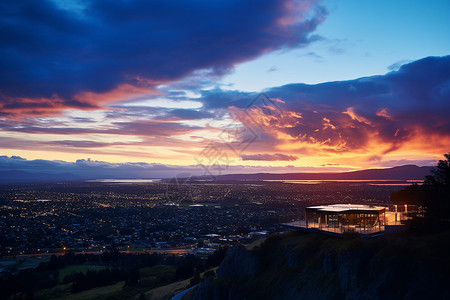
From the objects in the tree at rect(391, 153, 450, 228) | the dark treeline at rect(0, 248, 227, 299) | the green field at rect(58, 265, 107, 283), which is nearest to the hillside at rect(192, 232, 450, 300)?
the tree at rect(391, 153, 450, 228)

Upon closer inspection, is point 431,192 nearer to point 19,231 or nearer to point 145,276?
point 145,276

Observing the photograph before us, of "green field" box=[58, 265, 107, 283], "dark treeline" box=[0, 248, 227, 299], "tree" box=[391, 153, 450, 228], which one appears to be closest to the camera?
"tree" box=[391, 153, 450, 228]

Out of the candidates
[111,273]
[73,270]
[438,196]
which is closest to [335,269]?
[438,196]

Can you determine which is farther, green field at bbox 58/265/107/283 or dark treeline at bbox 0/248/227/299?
green field at bbox 58/265/107/283

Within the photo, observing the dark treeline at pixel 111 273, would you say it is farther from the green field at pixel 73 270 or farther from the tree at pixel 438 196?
the tree at pixel 438 196

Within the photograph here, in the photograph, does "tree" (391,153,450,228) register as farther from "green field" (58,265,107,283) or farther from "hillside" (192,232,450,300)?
"green field" (58,265,107,283)

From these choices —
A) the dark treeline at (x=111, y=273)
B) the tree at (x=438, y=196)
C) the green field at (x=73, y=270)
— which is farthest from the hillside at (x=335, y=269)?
the green field at (x=73, y=270)

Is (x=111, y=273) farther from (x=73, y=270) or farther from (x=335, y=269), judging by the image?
(x=335, y=269)
